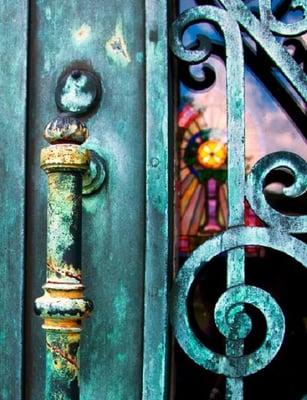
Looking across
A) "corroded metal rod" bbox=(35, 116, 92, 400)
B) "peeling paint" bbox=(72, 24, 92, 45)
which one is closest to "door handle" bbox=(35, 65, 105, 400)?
"corroded metal rod" bbox=(35, 116, 92, 400)

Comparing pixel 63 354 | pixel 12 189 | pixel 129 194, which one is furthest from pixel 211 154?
pixel 63 354

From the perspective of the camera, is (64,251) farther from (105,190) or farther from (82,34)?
(82,34)

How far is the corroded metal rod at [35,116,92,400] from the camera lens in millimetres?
638

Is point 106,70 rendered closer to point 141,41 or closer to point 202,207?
point 141,41

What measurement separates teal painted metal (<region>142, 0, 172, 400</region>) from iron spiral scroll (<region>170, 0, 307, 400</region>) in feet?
0.07

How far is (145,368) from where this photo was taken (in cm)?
79

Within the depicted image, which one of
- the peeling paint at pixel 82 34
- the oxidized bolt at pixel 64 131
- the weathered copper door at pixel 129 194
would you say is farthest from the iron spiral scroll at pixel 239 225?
the oxidized bolt at pixel 64 131

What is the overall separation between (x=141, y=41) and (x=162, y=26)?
36mm

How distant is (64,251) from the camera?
0.65m

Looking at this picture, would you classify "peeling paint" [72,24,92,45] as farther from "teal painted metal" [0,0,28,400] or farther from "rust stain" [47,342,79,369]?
"rust stain" [47,342,79,369]

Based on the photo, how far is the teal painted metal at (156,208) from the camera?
31.1 inches

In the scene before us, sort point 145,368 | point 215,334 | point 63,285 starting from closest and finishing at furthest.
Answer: point 63,285, point 145,368, point 215,334

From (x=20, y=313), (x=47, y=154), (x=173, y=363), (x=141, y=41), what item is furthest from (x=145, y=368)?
(x=141, y=41)

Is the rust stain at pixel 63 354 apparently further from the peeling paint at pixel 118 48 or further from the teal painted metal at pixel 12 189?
the peeling paint at pixel 118 48
